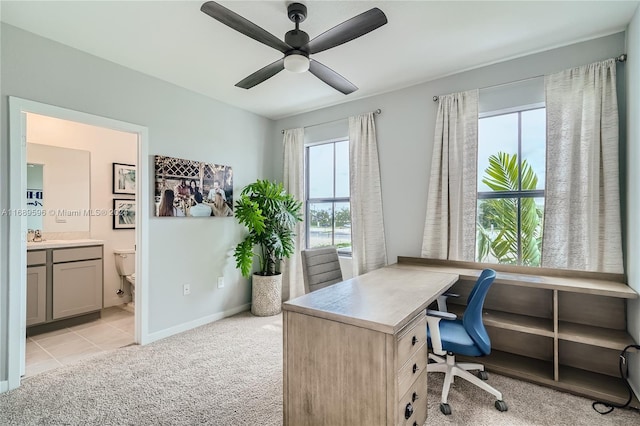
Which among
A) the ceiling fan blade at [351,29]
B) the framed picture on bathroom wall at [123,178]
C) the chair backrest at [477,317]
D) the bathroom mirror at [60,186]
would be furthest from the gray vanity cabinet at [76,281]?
the chair backrest at [477,317]

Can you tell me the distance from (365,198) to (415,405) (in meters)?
2.22

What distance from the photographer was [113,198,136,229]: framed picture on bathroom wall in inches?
164

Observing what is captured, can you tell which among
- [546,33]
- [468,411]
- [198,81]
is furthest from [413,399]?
[198,81]

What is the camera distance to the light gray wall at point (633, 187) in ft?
6.50

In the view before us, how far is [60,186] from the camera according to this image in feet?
12.2

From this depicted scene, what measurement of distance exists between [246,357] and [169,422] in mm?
888

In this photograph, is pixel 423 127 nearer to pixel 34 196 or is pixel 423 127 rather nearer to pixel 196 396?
pixel 196 396

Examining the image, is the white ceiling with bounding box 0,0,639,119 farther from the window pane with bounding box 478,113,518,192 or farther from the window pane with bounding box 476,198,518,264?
the window pane with bounding box 476,198,518,264

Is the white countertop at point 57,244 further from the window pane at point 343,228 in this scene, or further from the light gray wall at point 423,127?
the light gray wall at point 423,127

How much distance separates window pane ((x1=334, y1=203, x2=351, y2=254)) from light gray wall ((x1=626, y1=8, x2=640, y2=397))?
2479 millimetres

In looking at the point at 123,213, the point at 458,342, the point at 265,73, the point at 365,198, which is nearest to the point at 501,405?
the point at 458,342

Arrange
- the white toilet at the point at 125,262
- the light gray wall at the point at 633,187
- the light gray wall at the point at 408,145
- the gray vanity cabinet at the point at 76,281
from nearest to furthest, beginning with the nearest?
1. the light gray wall at the point at 633,187
2. the light gray wall at the point at 408,145
3. the gray vanity cabinet at the point at 76,281
4. the white toilet at the point at 125,262

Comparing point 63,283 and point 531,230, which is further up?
point 531,230

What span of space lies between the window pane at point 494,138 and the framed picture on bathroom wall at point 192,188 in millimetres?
2848
